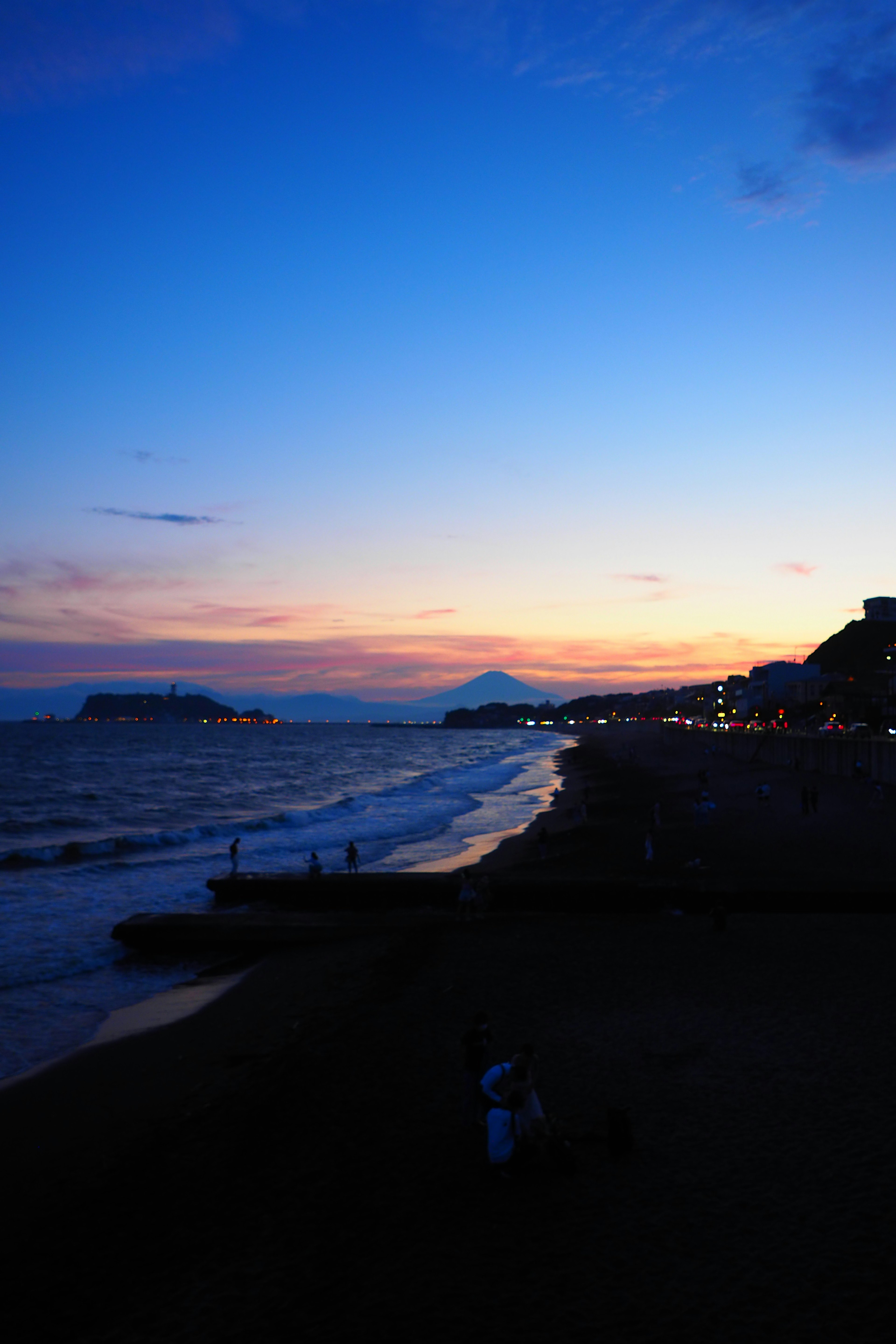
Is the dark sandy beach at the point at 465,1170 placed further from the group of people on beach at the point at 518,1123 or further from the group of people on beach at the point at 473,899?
the group of people on beach at the point at 473,899

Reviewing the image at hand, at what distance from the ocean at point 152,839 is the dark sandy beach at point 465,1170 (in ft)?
11.7

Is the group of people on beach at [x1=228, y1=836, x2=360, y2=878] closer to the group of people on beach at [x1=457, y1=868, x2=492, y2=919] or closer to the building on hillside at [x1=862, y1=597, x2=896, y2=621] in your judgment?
the group of people on beach at [x1=457, y1=868, x2=492, y2=919]

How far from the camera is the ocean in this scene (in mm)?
17094

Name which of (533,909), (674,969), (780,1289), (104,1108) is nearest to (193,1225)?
(104,1108)

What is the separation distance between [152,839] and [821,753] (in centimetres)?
4111

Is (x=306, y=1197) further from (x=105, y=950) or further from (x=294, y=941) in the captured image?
(x=105, y=950)

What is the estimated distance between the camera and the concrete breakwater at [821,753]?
141 ft

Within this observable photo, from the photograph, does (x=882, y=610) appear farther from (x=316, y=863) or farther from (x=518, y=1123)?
(x=518, y=1123)

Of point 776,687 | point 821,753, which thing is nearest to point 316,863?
point 821,753

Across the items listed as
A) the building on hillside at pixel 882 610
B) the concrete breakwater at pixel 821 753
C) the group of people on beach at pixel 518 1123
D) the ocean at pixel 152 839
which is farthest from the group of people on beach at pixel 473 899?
the building on hillside at pixel 882 610

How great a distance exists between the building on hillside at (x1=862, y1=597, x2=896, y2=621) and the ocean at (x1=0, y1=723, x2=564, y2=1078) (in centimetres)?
12044

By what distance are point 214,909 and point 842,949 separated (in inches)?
651

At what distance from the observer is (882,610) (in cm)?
18688

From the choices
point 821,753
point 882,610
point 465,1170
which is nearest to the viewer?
point 465,1170
